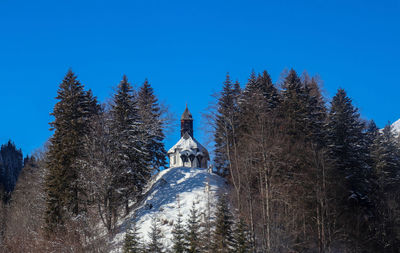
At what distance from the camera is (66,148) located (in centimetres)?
3638

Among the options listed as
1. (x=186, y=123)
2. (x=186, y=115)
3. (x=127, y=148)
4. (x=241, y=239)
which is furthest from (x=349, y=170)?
(x=186, y=115)

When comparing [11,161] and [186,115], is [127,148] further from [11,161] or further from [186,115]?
[11,161]

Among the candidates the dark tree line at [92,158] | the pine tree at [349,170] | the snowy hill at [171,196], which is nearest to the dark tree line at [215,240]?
the snowy hill at [171,196]

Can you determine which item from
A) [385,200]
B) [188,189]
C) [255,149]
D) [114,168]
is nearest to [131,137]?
[114,168]

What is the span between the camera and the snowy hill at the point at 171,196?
3619 cm

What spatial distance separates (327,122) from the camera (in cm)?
3925

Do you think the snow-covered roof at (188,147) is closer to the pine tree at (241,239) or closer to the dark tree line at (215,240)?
the dark tree line at (215,240)

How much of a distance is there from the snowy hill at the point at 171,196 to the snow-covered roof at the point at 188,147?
14259mm

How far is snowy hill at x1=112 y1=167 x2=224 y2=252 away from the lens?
3619 cm

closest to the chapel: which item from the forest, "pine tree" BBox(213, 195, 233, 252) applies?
the forest

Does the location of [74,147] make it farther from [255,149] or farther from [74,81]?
[255,149]

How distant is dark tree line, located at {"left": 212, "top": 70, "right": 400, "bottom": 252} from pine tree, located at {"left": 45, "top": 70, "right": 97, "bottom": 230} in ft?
37.9

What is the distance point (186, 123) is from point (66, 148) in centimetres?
3031

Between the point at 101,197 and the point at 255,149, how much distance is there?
14484 mm
